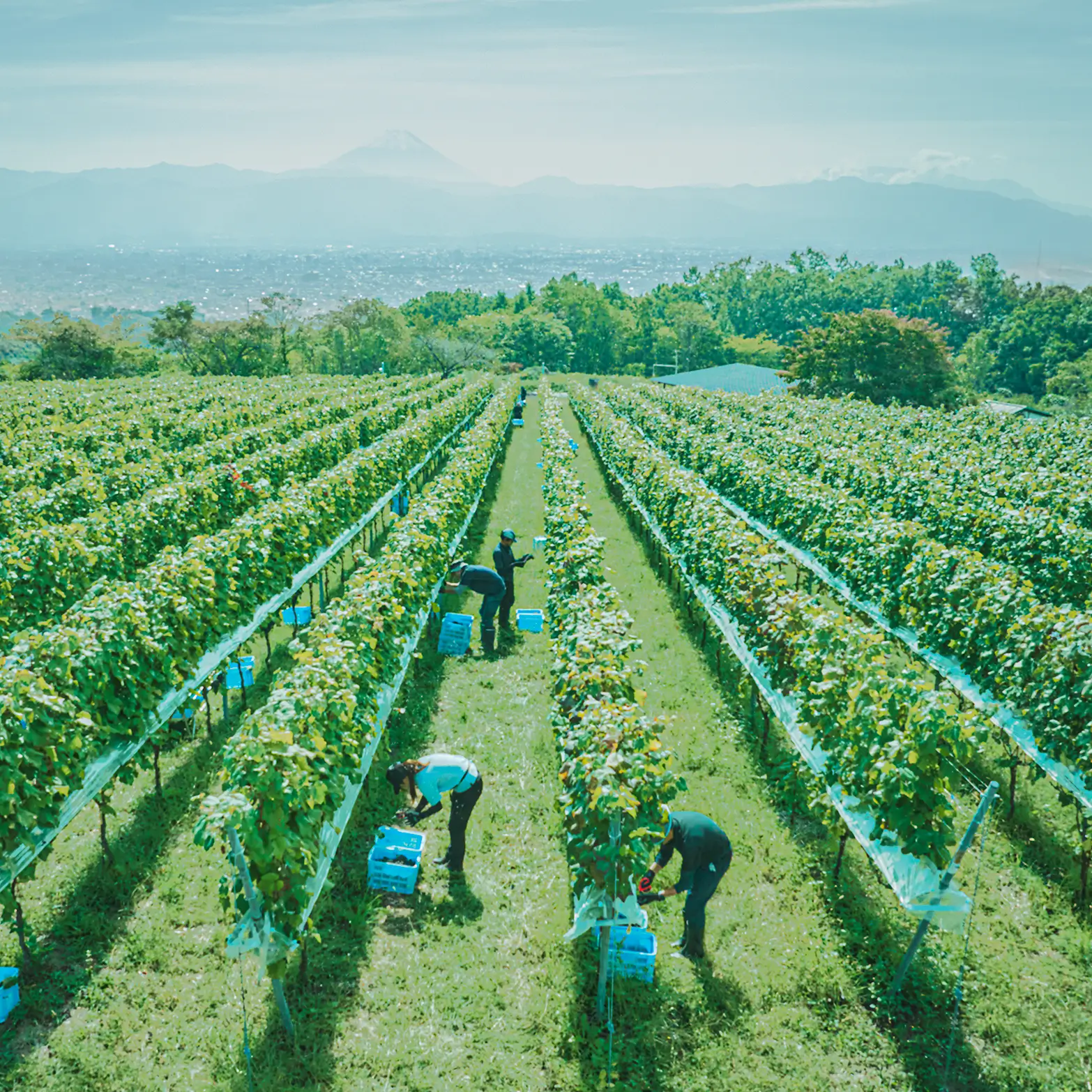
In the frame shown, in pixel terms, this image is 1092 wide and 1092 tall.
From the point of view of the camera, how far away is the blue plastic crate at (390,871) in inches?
281

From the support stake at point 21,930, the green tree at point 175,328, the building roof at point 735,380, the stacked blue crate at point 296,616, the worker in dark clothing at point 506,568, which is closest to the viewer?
the support stake at point 21,930

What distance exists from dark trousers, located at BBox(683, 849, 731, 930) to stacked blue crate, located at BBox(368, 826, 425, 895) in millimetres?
2620

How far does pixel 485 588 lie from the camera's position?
40.0 ft

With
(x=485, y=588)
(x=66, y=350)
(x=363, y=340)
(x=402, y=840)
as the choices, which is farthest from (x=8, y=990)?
(x=363, y=340)

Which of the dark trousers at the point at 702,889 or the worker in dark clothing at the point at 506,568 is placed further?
the worker in dark clothing at the point at 506,568

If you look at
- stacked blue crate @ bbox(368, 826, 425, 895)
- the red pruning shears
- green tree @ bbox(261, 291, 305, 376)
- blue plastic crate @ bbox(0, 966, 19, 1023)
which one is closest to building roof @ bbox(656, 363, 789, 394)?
green tree @ bbox(261, 291, 305, 376)

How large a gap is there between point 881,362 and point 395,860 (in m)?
54.7

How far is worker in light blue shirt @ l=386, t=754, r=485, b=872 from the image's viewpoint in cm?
727

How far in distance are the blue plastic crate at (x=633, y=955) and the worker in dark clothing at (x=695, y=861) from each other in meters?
0.39

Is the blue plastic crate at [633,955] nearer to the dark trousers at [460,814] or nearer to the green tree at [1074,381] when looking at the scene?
the dark trousers at [460,814]

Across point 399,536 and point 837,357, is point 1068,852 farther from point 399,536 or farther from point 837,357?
point 837,357

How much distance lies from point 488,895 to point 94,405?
1279 inches

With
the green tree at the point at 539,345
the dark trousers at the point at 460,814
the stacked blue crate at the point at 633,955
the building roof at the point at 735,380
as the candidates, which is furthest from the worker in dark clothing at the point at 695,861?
the green tree at the point at 539,345

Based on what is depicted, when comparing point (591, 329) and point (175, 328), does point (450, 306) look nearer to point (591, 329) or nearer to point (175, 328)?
point (591, 329)
